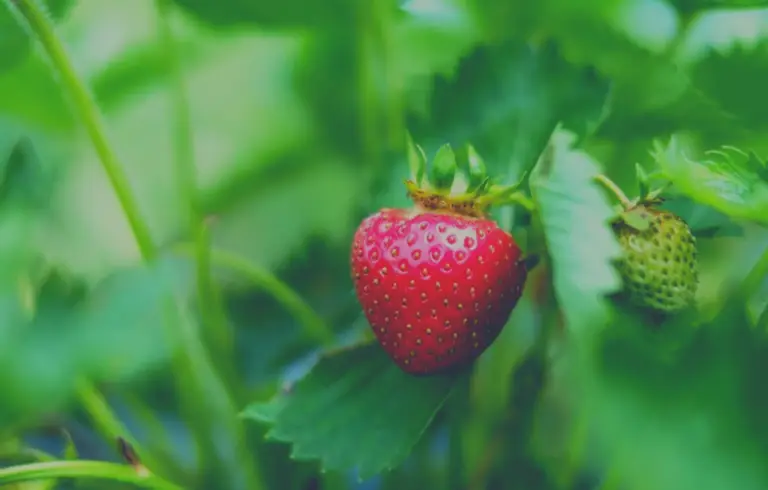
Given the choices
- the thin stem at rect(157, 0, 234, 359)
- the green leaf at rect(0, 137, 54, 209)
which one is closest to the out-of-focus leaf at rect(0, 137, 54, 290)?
the green leaf at rect(0, 137, 54, 209)

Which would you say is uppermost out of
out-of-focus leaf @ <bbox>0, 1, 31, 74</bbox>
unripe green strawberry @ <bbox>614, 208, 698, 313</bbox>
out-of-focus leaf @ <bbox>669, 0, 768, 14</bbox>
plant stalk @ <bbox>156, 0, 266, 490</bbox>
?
out-of-focus leaf @ <bbox>0, 1, 31, 74</bbox>

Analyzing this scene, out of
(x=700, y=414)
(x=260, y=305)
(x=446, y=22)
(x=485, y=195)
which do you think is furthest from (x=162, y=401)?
(x=700, y=414)

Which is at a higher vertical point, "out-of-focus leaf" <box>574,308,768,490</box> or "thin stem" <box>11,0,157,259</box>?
"thin stem" <box>11,0,157,259</box>

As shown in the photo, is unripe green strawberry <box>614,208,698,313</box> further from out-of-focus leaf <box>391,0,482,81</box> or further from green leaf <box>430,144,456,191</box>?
out-of-focus leaf <box>391,0,482,81</box>

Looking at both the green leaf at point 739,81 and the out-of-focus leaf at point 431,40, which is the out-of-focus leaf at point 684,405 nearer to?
the green leaf at point 739,81

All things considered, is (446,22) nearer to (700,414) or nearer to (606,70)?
(606,70)

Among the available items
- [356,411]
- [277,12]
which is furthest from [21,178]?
[356,411]

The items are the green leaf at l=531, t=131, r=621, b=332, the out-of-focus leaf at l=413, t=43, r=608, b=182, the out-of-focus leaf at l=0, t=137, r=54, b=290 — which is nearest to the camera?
the green leaf at l=531, t=131, r=621, b=332
